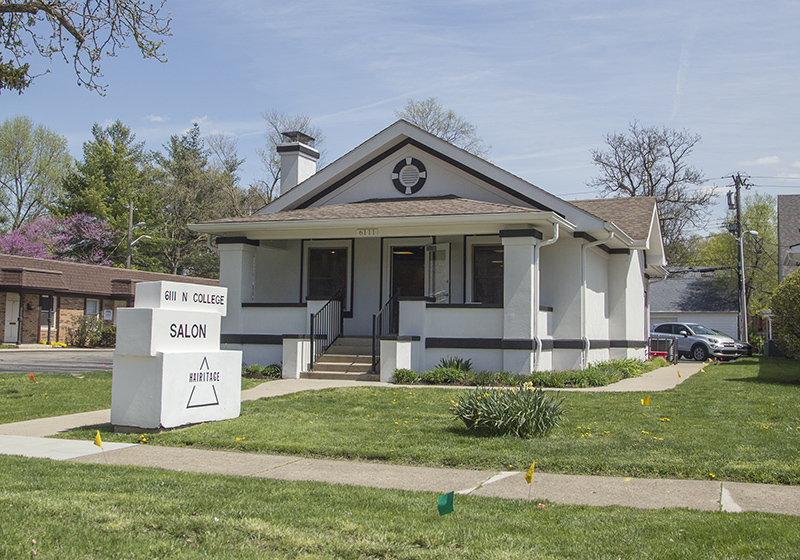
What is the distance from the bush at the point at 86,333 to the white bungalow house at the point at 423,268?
63.1 feet

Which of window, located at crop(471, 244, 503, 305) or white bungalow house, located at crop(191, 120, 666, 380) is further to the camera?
window, located at crop(471, 244, 503, 305)

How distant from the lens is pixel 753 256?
46.0m

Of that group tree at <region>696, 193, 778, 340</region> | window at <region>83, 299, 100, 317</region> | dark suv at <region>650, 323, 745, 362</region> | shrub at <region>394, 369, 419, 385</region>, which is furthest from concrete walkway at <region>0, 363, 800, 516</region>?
tree at <region>696, 193, 778, 340</region>

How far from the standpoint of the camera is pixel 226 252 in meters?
18.2

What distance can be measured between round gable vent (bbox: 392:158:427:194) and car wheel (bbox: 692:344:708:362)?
16.1 meters

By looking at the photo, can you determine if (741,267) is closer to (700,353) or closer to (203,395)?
(700,353)

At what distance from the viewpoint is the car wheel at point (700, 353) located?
29.0 meters

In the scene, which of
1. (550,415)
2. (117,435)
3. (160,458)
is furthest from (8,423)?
(550,415)

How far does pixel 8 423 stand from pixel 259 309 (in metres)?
8.14

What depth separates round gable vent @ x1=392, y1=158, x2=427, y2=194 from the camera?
61.8ft

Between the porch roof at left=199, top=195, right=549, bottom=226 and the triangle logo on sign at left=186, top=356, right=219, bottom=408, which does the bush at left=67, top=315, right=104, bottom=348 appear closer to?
the porch roof at left=199, top=195, right=549, bottom=226

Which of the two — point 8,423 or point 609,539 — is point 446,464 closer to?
point 609,539

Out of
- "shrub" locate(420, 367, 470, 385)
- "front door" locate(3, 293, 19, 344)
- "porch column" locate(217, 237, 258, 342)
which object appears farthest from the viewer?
"front door" locate(3, 293, 19, 344)

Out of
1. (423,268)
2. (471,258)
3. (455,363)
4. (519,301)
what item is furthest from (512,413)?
(423,268)
